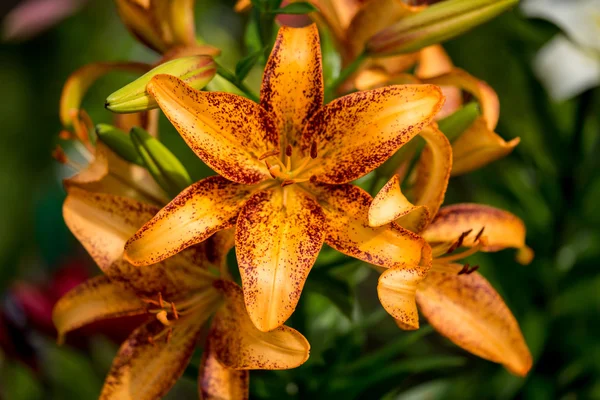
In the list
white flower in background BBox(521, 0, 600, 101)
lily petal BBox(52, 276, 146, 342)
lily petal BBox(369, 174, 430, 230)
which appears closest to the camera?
lily petal BBox(369, 174, 430, 230)

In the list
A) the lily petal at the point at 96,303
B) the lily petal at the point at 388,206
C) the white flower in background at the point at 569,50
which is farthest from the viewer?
the white flower in background at the point at 569,50

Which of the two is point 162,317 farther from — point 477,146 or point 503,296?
point 503,296

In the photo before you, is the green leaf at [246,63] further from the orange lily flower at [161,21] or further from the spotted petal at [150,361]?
the spotted petal at [150,361]

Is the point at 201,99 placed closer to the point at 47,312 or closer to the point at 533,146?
the point at 47,312

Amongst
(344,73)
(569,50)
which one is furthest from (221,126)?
(569,50)

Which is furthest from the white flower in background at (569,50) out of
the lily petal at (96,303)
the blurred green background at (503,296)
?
the lily petal at (96,303)

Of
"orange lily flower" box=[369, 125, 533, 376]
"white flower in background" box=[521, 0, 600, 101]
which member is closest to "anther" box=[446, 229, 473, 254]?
"orange lily flower" box=[369, 125, 533, 376]

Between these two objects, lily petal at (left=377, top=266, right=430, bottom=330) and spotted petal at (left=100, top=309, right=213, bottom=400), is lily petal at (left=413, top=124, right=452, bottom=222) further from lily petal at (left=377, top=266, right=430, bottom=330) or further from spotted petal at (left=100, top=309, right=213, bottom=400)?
A: spotted petal at (left=100, top=309, right=213, bottom=400)
